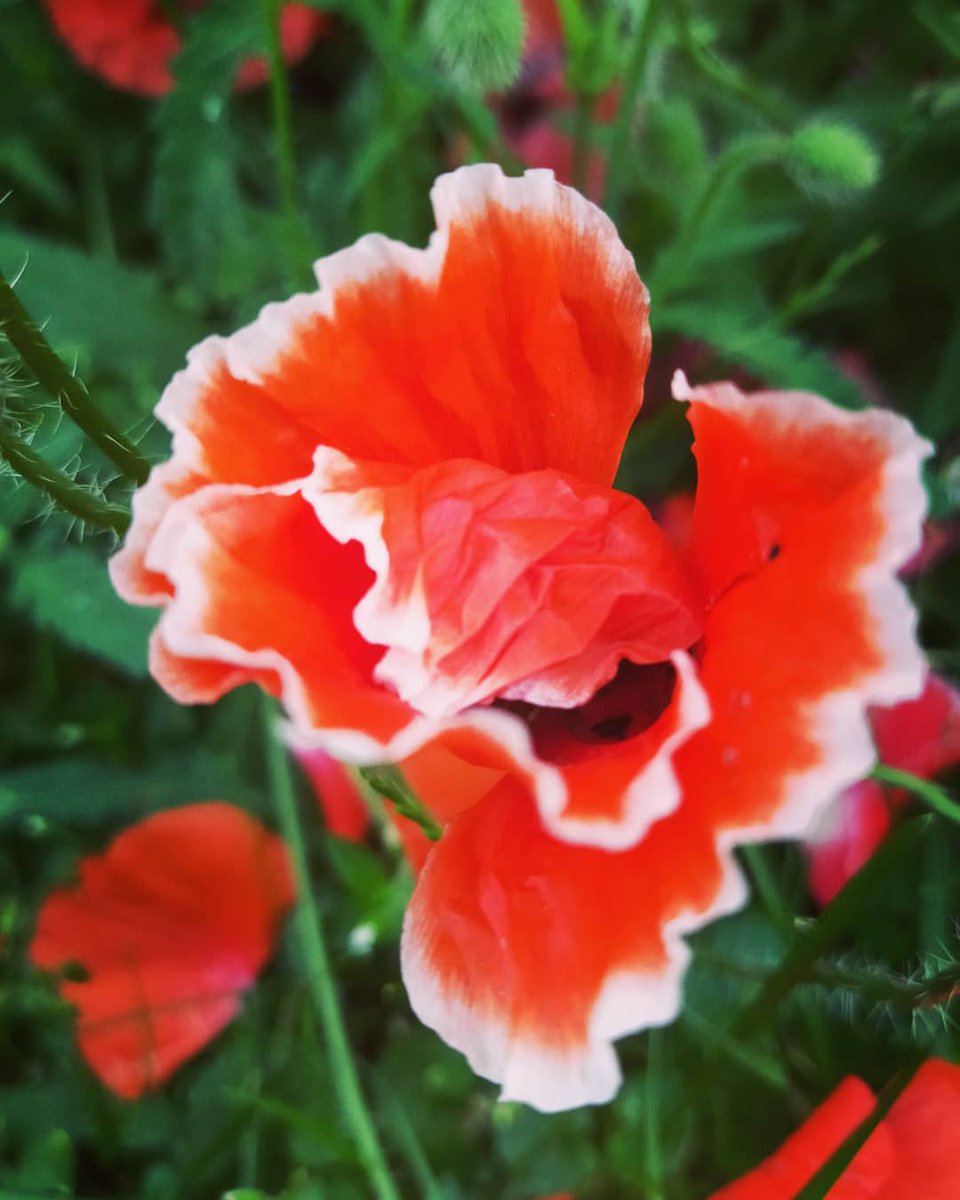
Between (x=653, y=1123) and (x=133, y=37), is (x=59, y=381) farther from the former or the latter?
(x=133, y=37)

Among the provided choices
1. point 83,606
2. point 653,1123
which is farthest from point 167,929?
point 653,1123

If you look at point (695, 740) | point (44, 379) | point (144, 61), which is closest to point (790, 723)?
point (695, 740)

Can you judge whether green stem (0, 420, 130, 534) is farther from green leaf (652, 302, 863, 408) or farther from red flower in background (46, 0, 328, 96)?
red flower in background (46, 0, 328, 96)

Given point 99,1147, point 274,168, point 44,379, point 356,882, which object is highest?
point 44,379

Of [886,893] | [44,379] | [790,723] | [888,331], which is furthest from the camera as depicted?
[888,331]

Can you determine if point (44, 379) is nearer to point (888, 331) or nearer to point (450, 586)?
point (450, 586)

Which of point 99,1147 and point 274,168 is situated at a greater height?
point 274,168
